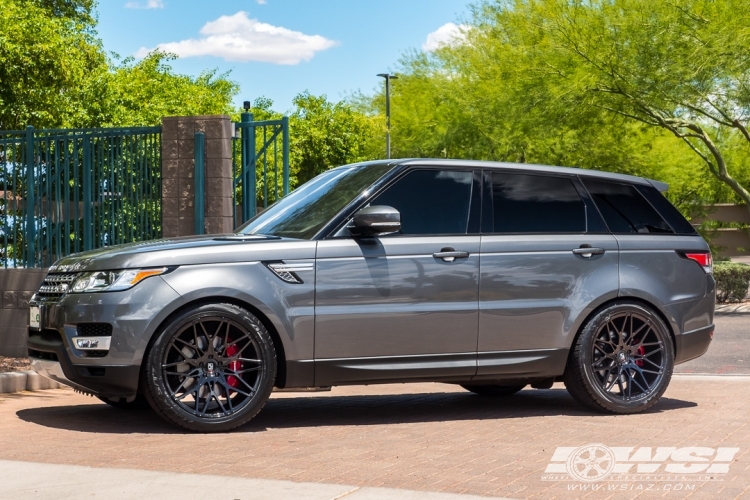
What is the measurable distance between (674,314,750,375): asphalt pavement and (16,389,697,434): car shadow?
148 inches

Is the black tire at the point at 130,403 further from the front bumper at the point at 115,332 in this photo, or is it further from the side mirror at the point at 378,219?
the side mirror at the point at 378,219

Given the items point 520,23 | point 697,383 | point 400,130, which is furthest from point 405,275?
point 400,130

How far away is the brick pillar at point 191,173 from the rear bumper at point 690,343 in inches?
218

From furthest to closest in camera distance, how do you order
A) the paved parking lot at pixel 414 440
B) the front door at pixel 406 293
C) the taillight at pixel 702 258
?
the taillight at pixel 702 258
the front door at pixel 406 293
the paved parking lot at pixel 414 440

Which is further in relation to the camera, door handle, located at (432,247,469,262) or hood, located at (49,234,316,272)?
door handle, located at (432,247,469,262)

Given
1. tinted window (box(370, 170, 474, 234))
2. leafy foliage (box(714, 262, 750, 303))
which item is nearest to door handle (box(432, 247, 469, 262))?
tinted window (box(370, 170, 474, 234))

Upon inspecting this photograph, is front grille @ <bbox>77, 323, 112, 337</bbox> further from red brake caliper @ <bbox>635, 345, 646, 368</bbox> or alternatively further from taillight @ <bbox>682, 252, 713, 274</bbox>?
taillight @ <bbox>682, 252, 713, 274</bbox>

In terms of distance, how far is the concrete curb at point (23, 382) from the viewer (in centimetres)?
1034

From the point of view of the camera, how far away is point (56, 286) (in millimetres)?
8102

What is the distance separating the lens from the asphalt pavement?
13.3 metres

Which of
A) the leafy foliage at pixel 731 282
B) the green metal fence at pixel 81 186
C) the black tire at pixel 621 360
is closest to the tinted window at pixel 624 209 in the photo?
the black tire at pixel 621 360

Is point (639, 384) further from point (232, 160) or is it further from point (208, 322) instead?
point (232, 160)

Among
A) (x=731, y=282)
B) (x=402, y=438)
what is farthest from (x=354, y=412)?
(x=731, y=282)

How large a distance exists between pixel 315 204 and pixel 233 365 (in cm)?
142
